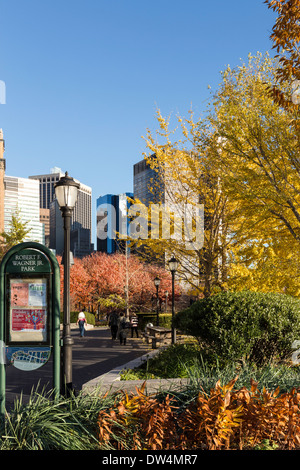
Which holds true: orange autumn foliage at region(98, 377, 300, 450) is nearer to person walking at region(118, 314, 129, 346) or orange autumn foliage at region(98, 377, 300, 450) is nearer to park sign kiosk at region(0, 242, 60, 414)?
park sign kiosk at region(0, 242, 60, 414)

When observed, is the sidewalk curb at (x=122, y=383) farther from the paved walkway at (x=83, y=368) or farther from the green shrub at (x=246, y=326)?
the green shrub at (x=246, y=326)

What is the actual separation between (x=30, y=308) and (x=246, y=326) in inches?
184

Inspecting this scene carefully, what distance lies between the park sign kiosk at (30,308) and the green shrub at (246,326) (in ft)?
12.4

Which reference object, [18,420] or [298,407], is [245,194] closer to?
[298,407]

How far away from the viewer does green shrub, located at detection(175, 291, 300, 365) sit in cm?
924

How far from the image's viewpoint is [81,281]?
5462cm

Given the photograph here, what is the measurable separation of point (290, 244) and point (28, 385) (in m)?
9.22

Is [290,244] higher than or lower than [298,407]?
higher

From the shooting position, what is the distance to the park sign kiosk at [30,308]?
6.89 metres

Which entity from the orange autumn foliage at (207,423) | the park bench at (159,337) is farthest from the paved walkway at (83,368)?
the orange autumn foliage at (207,423)

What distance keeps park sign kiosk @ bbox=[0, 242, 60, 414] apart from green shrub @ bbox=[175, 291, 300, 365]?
149 inches

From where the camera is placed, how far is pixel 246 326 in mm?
9289

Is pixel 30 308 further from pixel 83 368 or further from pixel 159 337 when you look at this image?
pixel 159 337
